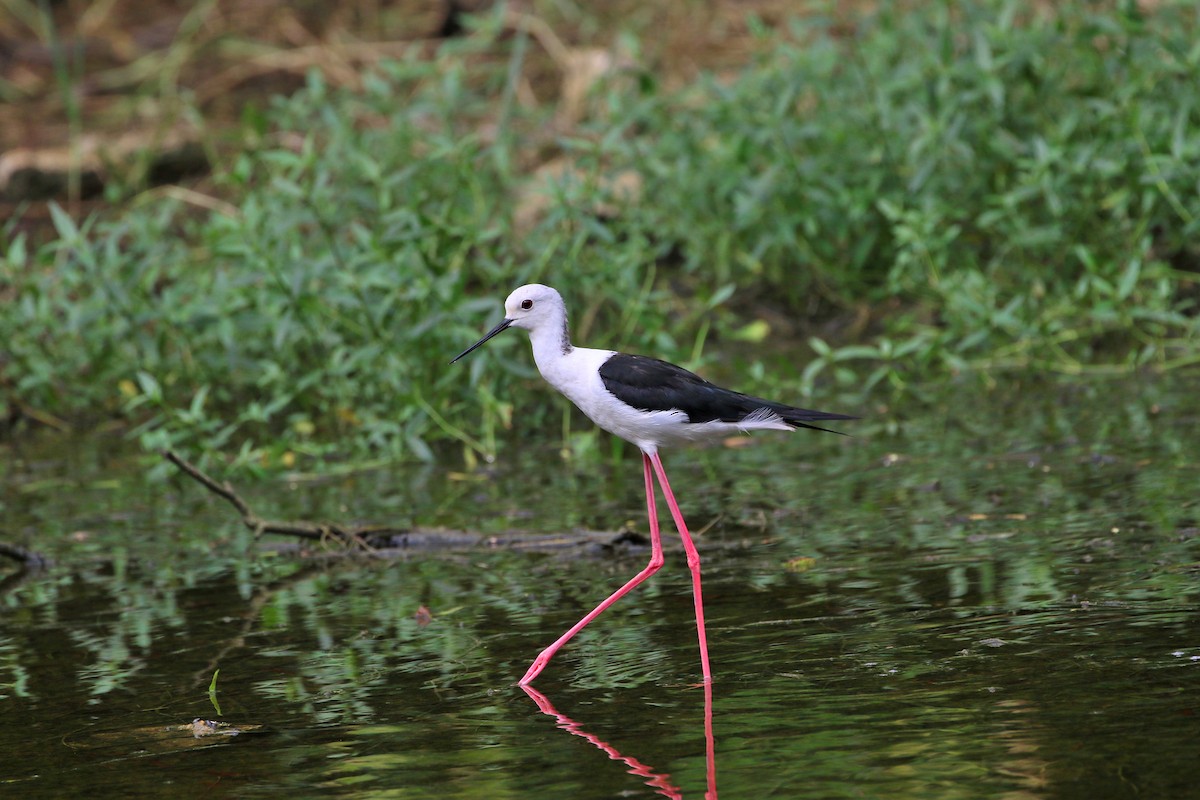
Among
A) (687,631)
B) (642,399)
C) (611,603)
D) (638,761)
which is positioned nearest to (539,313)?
(642,399)

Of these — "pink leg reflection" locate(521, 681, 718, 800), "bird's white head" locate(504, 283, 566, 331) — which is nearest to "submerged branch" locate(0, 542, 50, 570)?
"bird's white head" locate(504, 283, 566, 331)

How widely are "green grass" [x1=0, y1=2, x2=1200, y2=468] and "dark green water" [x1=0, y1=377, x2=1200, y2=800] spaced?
1.49 ft

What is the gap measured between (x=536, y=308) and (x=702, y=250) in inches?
156

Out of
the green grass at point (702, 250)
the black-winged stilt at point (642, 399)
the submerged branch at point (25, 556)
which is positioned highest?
the green grass at point (702, 250)

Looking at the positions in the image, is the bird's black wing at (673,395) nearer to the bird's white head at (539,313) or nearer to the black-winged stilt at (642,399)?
the black-winged stilt at (642,399)

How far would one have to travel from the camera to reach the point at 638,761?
3.35 m

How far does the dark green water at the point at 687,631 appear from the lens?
10.8ft

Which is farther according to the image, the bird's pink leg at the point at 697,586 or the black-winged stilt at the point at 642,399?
the black-winged stilt at the point at 642,399

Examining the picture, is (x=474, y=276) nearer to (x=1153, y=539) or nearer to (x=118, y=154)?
(x=1153, y=539)

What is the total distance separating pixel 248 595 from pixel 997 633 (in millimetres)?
2439

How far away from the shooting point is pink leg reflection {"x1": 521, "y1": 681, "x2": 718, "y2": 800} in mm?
3173

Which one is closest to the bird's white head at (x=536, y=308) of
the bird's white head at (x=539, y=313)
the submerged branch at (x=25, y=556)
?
the bird's white head at (x=539, y=313)

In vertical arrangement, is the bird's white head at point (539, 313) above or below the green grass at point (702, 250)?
below

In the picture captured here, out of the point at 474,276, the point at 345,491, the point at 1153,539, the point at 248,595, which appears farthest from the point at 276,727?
the point at 474,276
